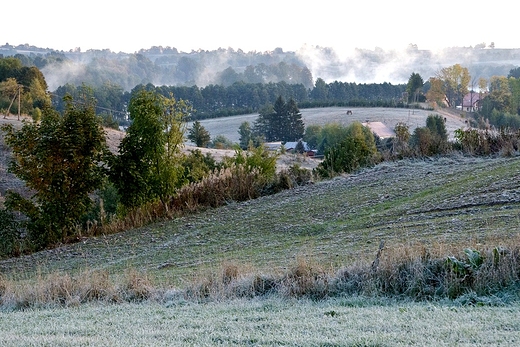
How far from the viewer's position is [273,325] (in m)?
5.67

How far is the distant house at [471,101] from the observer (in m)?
94.9

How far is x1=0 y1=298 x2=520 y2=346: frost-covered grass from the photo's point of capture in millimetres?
5027

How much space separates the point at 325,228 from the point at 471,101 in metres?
90.3

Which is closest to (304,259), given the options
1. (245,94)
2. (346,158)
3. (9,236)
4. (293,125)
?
(9,236)

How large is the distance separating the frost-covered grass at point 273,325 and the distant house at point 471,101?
90921 millimetres

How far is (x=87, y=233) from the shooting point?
53.1ft

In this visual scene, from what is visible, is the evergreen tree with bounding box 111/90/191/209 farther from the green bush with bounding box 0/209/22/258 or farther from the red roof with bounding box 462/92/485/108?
the red roof with bounding box 462/92/485/108

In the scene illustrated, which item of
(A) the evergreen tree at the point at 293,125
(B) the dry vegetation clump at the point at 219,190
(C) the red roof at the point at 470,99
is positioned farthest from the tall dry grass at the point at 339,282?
(C) the red roof at the point at 470,99

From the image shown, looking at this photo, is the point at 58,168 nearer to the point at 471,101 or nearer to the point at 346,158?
the point at 346,158

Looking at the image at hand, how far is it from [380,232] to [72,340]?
21.9ft

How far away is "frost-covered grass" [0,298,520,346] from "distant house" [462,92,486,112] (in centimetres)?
9092

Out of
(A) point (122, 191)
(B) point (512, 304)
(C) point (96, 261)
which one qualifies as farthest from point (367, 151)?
(B) point (512, 304)

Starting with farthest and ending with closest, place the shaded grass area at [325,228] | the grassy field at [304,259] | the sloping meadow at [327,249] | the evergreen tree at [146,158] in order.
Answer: the evergreen tree at [146,158]
the shaded grass area at [325,228]
the sloping meadow at [327,249]
the grassy field at [304,259]

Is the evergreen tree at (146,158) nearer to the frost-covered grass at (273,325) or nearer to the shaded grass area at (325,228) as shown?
the shaded grass area at (325,228)
